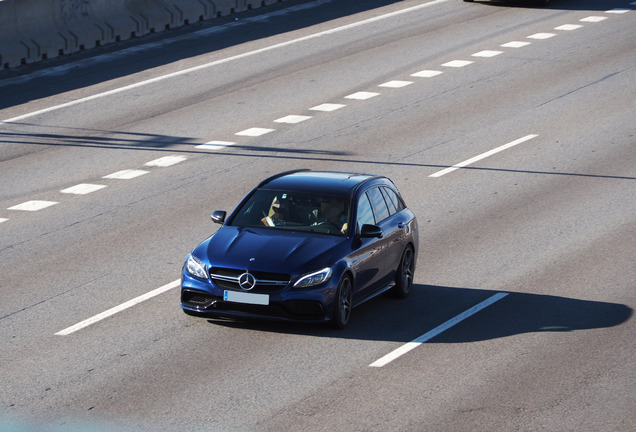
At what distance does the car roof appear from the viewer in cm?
1412

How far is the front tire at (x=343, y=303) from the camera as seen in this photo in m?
12.8

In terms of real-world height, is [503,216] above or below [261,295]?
below

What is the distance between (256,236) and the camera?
43.8 feet

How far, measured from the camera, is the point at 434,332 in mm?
12992

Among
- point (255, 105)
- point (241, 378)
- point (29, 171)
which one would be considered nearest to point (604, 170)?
point (255, 105)

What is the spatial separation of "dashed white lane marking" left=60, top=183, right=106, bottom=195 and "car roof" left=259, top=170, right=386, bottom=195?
18.5 feet

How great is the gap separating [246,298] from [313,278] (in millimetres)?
717

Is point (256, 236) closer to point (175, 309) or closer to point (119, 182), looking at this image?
point (175, 309)

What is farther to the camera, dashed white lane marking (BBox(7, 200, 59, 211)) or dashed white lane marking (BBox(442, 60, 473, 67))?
dashed white lane marking (BBox(442, 60, 473, 67))

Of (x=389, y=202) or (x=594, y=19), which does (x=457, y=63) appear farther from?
(x=389, y=202)

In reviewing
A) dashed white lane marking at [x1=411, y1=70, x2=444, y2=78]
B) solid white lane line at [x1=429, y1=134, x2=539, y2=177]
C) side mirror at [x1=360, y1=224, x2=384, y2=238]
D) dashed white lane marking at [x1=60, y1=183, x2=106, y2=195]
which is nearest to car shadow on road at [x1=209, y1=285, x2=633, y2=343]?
side mirror at [x1=360, y1=224, x2=384, y2=238]

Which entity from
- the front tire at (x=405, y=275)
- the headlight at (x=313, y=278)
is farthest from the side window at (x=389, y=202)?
the headlight at (x=313, y=278)

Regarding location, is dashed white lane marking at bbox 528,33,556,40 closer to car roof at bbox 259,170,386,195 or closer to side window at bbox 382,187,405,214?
side window at bbox 382,187,405,214

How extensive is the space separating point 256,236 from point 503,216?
6.04 meters
